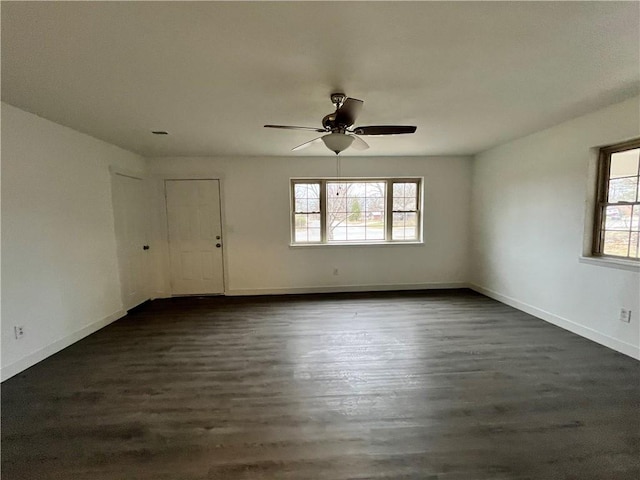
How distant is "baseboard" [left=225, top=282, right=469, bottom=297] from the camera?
16.6 feet

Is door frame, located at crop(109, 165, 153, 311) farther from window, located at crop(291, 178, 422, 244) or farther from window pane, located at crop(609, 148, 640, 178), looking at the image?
window pane, located at crop(609, 148, 640, 178)

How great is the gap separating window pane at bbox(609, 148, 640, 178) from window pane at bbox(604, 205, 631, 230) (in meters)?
0.33

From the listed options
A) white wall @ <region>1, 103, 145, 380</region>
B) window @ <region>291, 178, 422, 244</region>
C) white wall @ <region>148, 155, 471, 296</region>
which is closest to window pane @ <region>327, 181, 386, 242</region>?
window @ <region>291, 178, 422, 244</region>

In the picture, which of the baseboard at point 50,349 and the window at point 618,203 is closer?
the baseboard at point 50,349

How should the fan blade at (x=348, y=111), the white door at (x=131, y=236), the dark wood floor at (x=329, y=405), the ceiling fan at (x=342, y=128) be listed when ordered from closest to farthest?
1. the dark wood floor at (x=329, y=405)
2. the fan blade at (x=348, y=111)
3. the ceiling fan at (x=342, y=128)
4. the white door at (x=131, y=236)

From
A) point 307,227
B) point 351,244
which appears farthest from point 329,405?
point 307,227

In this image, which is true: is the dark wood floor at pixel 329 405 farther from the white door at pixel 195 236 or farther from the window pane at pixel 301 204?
the window pane at pixel 301 204

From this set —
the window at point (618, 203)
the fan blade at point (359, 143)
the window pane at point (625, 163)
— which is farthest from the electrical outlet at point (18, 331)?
the window pane at point (625, 163)

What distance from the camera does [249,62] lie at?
1.91 meters

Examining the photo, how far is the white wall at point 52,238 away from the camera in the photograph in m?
2.55

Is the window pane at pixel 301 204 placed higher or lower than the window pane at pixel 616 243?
higher

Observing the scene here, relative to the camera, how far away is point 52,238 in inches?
117

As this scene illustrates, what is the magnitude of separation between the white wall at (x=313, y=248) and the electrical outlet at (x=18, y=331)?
2.30 metres

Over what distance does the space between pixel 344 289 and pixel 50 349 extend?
3.87m
